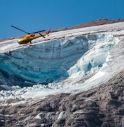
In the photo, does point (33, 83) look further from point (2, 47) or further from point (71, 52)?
point (2, 47)

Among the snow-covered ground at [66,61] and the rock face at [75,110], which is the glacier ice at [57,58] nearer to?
the snow-covered ground at [66,61]

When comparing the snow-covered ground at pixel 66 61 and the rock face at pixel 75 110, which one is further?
the snow-covered ground at pixel 66 61

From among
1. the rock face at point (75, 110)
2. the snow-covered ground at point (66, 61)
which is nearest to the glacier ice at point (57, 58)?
the snow-covered ground at point (66, 61)

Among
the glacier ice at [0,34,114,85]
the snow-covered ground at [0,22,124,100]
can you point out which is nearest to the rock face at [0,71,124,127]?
the snow-covered ground at [0,22,124,100]

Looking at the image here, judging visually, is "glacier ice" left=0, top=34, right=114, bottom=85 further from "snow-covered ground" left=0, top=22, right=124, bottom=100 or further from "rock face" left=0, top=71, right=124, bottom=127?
"rock face" left=0, top=71, right=124, bottom=127

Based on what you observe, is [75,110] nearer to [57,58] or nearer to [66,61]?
[66,61]

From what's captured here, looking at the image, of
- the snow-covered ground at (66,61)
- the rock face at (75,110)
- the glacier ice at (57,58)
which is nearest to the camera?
the rock face at (75,110)
